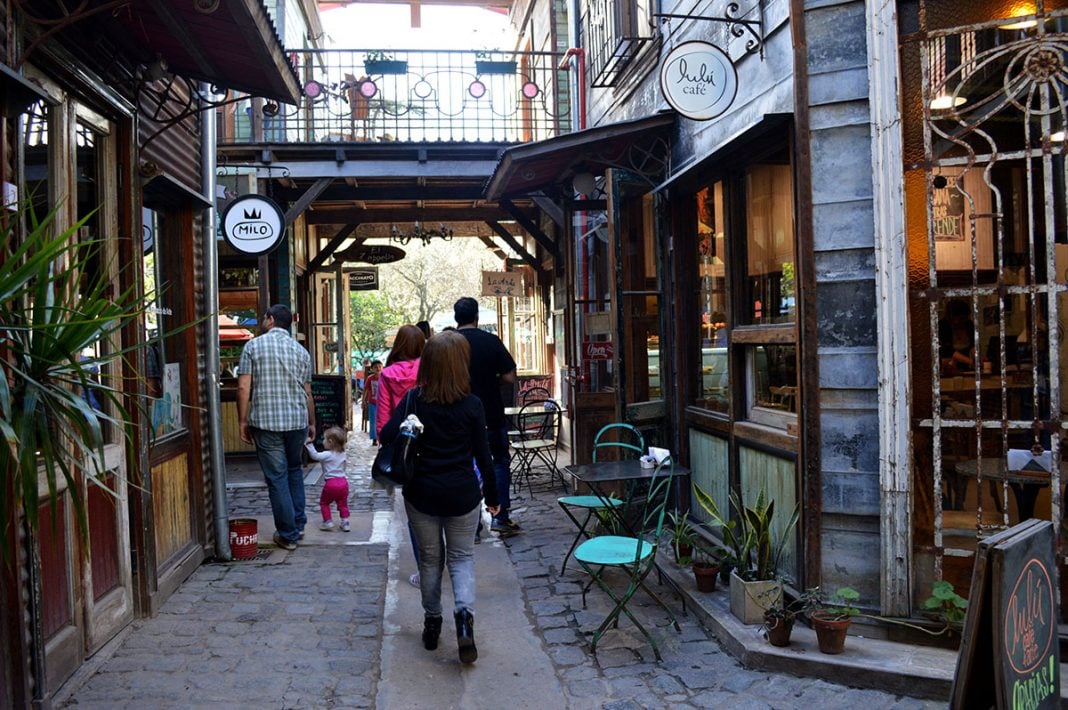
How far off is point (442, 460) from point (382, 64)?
9.40 m

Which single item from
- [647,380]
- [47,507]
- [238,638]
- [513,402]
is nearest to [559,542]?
[647,380]

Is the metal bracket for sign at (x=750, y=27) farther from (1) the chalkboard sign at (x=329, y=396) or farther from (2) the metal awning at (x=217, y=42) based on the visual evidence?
(1) the chalkboard sign at (x=329, y=396)

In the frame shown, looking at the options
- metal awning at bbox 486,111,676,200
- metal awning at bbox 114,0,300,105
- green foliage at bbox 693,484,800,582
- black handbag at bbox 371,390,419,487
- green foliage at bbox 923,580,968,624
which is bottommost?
green foliage at bbox 923,580,968,624

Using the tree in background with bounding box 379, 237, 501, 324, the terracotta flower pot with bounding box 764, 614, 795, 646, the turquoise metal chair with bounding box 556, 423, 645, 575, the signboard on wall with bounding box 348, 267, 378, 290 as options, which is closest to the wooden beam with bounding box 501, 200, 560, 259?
the turquoise metal chair with bounding box 556, 423, 645, 575

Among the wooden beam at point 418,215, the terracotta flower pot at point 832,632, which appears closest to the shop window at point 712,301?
the terracotta flower pot at point 832,632

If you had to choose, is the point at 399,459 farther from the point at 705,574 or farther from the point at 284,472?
the point at 284,472

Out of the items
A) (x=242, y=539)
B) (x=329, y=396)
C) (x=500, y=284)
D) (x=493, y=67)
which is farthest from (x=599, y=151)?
(x=500, y=284)

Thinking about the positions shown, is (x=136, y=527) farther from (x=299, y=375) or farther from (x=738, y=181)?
(x=738, y=181)

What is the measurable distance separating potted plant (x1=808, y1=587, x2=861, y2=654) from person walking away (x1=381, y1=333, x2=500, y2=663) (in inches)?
67.3

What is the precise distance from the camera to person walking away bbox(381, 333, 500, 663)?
464 cm

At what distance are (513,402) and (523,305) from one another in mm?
4788

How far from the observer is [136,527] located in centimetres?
534

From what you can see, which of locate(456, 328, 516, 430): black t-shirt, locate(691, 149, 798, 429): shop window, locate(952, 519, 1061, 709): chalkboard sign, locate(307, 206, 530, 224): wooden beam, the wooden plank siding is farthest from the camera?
locate(307, 206, 530, 224): wooden beam

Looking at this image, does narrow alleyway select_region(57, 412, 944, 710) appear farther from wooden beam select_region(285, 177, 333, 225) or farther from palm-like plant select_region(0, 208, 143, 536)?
wooden beam select_region(285, 177, 333, 225)
